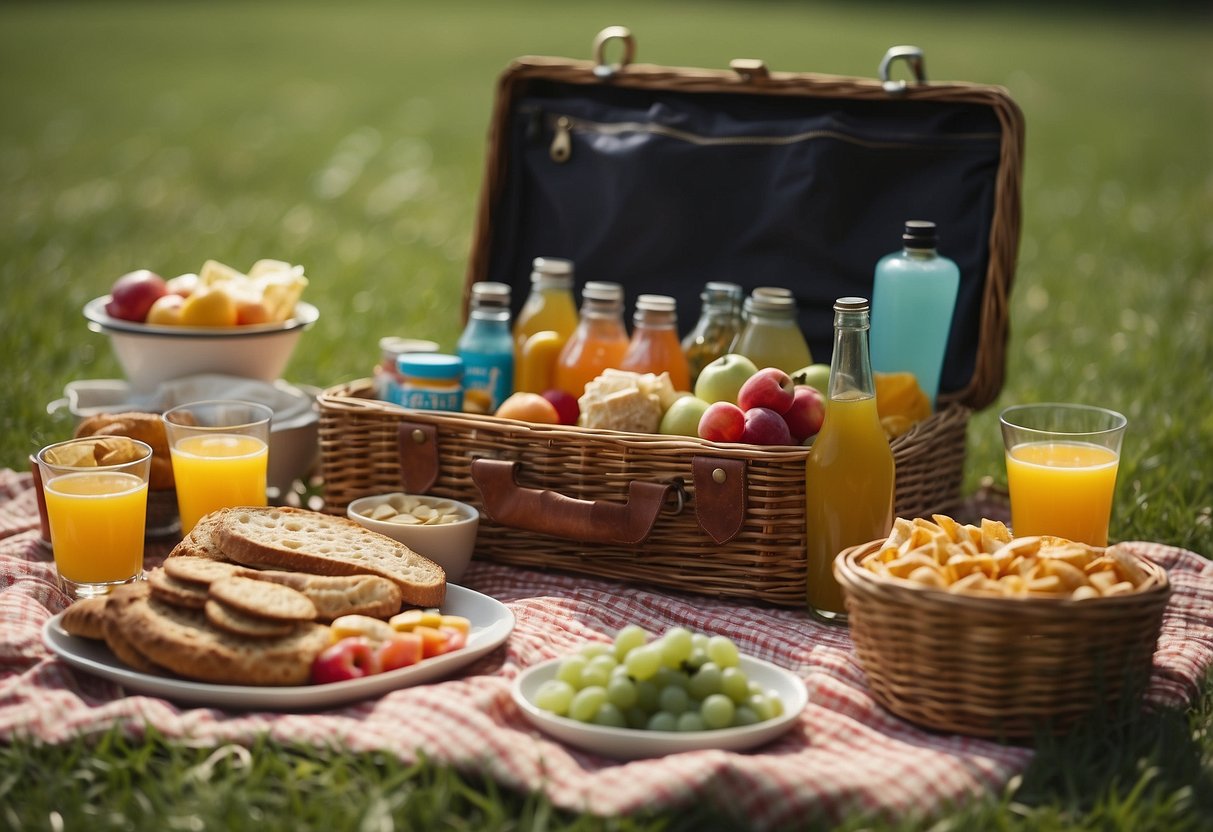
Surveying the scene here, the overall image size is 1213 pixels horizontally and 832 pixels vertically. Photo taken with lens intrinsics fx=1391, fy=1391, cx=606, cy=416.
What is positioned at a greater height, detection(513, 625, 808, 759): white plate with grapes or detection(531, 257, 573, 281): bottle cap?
detection(531, 257, 573, 281): bottle cap

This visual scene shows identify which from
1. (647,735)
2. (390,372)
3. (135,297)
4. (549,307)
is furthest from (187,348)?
(647,735)

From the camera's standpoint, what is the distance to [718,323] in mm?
3211

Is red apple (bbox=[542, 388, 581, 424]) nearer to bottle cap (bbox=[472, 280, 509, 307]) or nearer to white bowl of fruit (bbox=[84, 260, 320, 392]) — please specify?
bottle cap (bbox=[472, 280, 509, 307])

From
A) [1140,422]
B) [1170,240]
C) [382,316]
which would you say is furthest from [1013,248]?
[1170,240]

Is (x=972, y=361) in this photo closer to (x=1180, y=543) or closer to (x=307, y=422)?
(x=1180, y=543)

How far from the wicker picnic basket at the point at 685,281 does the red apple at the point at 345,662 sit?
0.66m

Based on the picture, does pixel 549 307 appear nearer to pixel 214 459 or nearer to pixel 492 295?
pixel 492 295

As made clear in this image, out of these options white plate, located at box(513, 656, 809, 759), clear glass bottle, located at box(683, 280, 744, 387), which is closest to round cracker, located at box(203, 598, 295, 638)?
white plate, located at box(513, 656, 809, 759)

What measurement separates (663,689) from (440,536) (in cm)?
82

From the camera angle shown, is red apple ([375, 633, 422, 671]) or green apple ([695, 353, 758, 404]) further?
green apple ([695, 353, 758, 404])

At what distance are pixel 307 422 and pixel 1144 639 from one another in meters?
1.94

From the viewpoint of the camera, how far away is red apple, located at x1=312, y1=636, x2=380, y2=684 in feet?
7.31

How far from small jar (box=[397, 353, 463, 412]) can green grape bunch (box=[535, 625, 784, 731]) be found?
100 centimetres

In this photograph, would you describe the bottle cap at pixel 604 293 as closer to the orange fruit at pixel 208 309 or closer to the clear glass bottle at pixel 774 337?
the clear glass bottle at pixel 774 337
